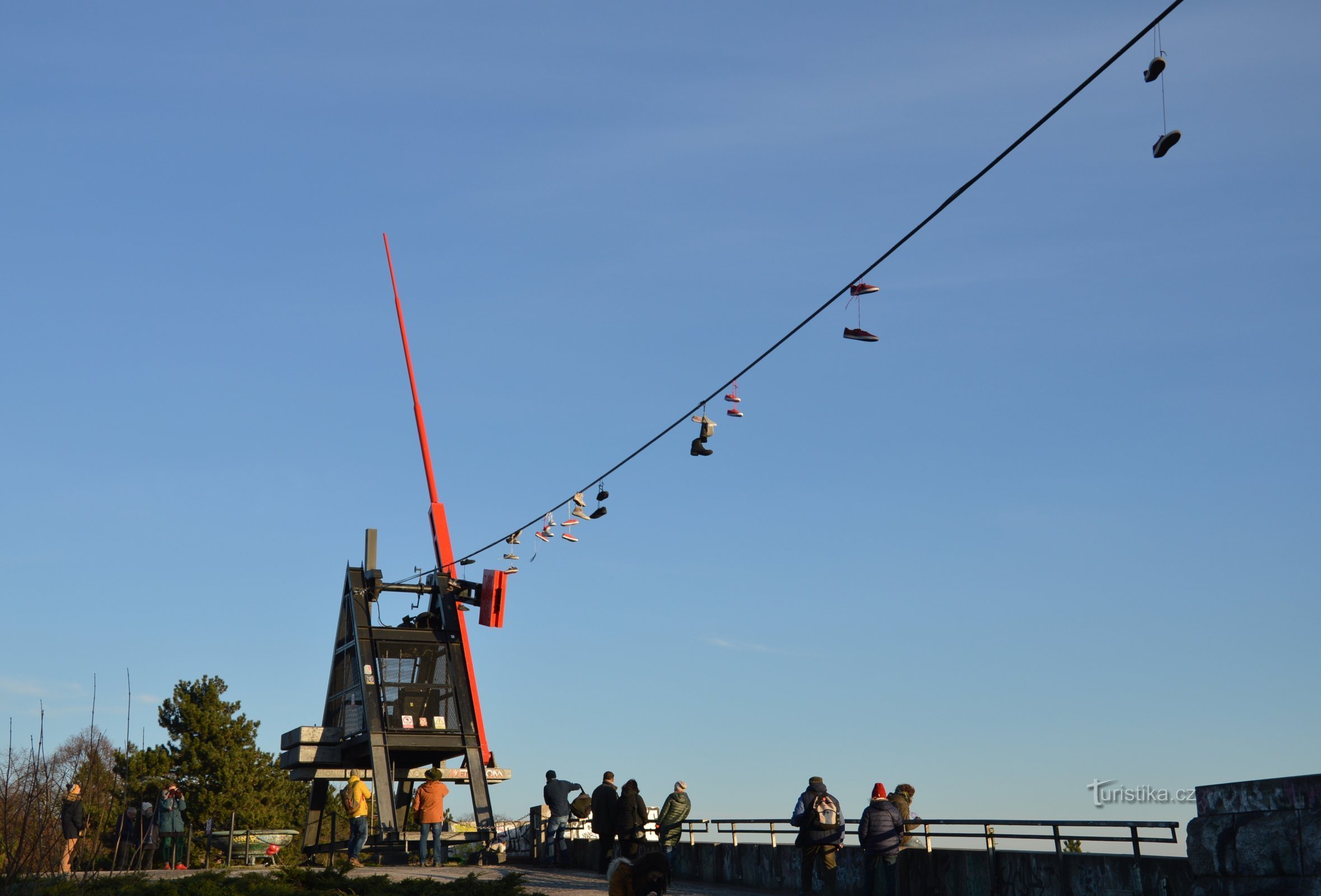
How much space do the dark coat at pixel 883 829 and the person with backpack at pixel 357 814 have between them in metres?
12.0

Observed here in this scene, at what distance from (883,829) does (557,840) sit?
1086 cm

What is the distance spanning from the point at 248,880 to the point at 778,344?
8724 millimetres

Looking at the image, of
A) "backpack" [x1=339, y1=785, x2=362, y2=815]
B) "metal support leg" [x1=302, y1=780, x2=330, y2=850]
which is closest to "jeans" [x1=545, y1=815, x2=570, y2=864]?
"backpack" [x1=339, y1=785, x2=362, y2=815]

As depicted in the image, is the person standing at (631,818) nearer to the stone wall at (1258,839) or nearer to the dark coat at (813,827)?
the dark coat at (813,827)

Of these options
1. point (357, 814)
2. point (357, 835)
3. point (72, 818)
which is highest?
point (72, 818)

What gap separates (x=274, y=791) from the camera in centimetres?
5612

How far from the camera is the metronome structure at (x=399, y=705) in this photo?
101ft

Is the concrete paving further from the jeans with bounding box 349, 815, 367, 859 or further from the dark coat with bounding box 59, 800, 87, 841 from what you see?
the dark coat with bounding box 59, 800, 87, 841

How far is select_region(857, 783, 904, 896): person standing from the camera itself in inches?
645

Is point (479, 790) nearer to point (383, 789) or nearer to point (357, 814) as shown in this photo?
point (383, 789)

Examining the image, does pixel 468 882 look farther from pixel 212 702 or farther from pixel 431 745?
pixel 212 702

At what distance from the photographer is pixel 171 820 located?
84.5 ft

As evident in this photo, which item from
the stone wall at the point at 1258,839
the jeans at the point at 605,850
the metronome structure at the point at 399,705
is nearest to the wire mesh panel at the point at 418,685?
the metronome structure at the point at 399,705

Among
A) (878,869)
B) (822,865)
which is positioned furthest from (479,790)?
(878,869)
